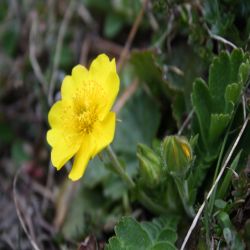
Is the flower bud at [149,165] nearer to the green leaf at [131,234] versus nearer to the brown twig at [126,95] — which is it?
the green leaf at [131,234]

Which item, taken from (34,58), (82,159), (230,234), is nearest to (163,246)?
(230,234)

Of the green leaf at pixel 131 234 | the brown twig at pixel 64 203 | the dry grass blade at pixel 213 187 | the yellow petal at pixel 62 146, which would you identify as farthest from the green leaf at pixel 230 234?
the brown twig at pixel 64 203

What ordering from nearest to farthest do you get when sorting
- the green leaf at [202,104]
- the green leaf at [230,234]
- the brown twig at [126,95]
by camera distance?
the green leaf at [230,234]
the green leaf at [202,104]
the brown twig at [126,95]

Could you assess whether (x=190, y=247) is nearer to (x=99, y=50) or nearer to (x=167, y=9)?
(x=167, y=9)

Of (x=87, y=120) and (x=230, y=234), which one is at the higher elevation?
(x=87, y=120)

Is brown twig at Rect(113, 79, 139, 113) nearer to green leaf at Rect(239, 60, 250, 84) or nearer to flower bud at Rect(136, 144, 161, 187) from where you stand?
→ flower bud at Rect(136, 144, 161, 187)

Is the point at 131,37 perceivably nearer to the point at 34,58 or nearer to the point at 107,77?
the point at 34,58
